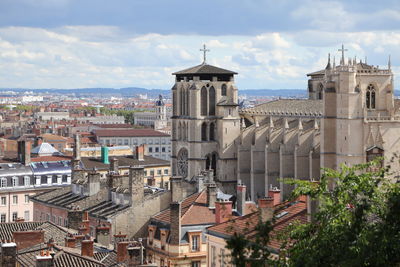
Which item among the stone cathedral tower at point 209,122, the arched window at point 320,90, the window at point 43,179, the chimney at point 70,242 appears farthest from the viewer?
the arched window at point 320,90

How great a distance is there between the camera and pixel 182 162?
103 meters

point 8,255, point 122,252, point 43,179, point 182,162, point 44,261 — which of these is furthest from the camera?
point 182,162

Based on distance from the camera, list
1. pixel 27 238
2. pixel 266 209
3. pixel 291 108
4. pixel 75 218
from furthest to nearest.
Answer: pixel 291 108 → pixel 75 218 → pixel 27 238 → pixel 266 209

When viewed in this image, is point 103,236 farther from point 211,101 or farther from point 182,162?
point 182,162

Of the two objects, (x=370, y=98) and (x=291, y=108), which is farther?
(x=291, y=108)

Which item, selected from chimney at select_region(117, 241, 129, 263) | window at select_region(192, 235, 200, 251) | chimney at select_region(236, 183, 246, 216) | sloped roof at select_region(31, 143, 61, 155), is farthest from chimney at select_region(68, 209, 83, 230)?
sloped roof at select_region(31, 143, 61, 155)

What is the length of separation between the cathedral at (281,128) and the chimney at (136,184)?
27.6 meters

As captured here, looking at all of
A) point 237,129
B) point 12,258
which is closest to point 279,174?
point 237,129

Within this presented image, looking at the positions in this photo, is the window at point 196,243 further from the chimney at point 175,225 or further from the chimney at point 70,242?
the chimney at point 70,242

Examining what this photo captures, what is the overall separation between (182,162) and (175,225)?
58.5 meters

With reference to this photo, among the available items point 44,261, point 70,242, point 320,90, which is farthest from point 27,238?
point 320,90

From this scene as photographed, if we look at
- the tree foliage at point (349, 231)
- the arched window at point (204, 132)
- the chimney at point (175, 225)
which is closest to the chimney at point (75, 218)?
the chimney at point (175, 225)

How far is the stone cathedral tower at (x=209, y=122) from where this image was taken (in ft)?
327

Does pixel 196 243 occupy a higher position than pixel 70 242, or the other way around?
pixel 70 242
